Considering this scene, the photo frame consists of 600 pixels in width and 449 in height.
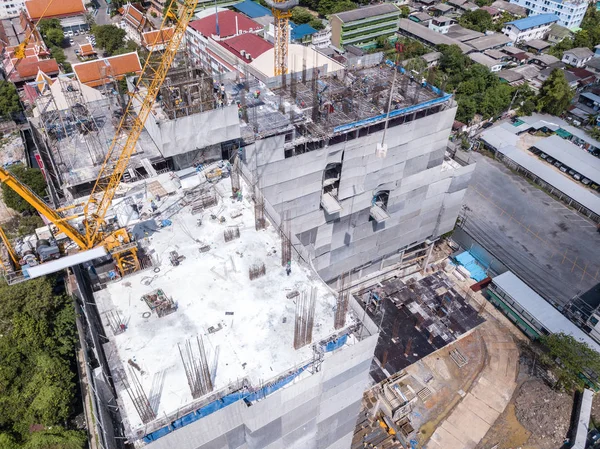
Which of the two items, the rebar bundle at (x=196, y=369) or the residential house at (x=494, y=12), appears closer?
the rebar bundle at (x=196, y=369)

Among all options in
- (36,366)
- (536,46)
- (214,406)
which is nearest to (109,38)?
(36,366)

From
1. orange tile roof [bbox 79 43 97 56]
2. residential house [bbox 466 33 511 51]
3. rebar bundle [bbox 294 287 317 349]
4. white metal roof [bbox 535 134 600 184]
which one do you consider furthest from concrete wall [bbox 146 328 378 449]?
orange tile roof [bbox 79 43 97 56]

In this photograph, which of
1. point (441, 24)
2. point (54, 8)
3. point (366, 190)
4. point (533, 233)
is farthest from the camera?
point (441, 24)

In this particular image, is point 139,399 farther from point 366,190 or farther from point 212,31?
point 212,31

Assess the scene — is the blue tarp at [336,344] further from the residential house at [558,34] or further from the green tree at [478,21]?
the residential house at [558,34]

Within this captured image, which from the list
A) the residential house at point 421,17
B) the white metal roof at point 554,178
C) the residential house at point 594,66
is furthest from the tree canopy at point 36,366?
the residential house at point 594,66

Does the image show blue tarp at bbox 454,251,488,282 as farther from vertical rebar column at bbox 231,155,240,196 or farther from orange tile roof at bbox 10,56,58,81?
orange tile roof at bbox 10,56,58,81
